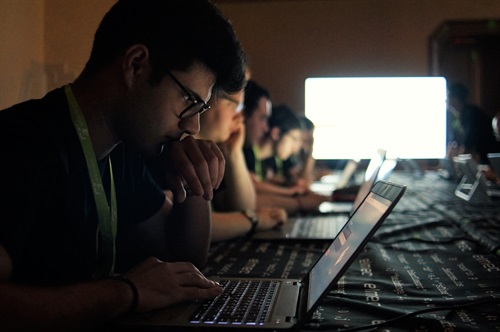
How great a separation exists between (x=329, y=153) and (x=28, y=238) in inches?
208

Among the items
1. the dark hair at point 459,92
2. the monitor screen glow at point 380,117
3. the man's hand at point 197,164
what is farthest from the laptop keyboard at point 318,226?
the monitor screen glow at point 380,117

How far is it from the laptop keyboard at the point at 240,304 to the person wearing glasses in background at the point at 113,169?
0.04 meters

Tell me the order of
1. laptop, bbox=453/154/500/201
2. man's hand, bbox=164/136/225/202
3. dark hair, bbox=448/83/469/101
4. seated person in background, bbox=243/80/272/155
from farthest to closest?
dark hair, bbox=448/83/469/101, seated person in background, bbox=243/80/272/155, laptop, bbox=453/154/500/201, man's hand, bbox=164/136/225/202

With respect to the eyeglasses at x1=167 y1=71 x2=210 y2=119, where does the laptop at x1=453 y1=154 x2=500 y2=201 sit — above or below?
below

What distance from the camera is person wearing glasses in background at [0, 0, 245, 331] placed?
0.75m

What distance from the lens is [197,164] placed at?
3.80 feet

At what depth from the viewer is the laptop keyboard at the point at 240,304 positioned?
0.75 metres

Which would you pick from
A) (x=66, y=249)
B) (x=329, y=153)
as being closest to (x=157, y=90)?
(x=66, y=249)

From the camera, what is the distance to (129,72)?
0.97 metres

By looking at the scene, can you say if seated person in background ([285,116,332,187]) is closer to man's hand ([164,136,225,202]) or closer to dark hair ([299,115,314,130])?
dark hair ([299,115,314,130])

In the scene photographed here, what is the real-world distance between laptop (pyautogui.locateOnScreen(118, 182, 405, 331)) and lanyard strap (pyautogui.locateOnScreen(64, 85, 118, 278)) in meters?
0.20

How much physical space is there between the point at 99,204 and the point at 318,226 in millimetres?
1036

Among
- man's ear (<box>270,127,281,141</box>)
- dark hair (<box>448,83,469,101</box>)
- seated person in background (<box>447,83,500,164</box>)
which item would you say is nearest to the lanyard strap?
man's ear (<box>270,127,281,141</box>)

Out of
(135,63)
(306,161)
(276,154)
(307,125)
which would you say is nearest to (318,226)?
(135,63)
